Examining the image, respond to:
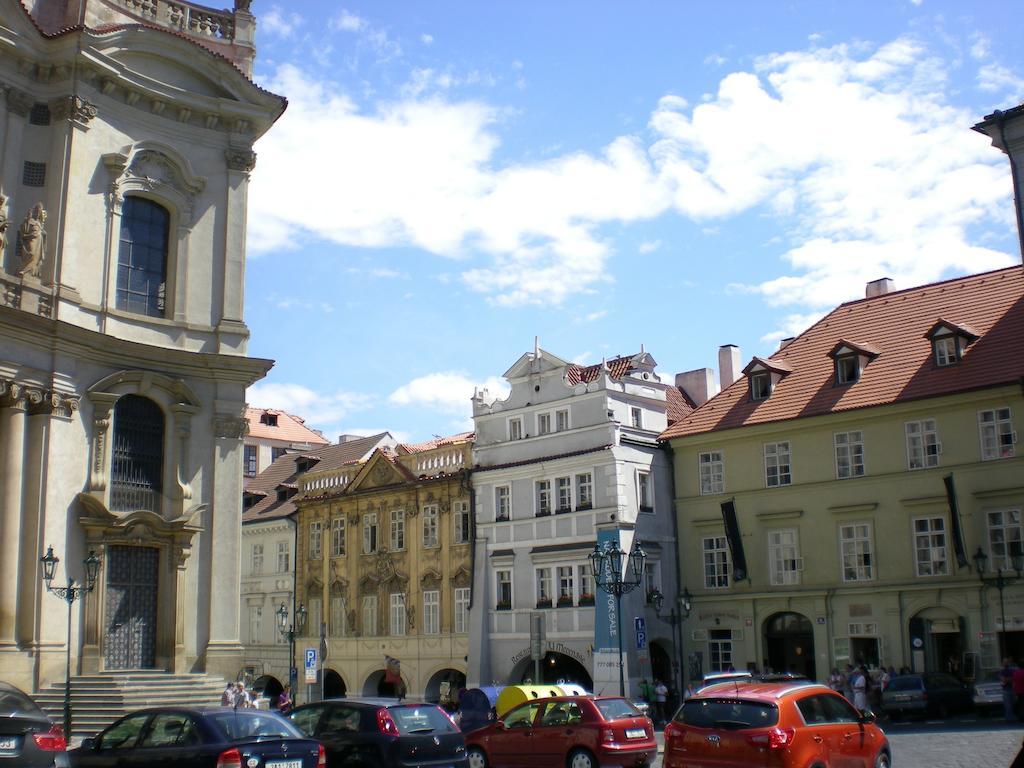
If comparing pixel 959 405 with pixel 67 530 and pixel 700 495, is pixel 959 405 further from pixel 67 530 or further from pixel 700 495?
pixel 67 530

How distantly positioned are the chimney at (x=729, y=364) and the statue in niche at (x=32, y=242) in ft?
99.5

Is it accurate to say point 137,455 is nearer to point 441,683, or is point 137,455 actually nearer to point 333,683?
point 441,683

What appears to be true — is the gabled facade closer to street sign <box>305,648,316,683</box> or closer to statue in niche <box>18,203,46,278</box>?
street sign <box>305,648,316,683</box>

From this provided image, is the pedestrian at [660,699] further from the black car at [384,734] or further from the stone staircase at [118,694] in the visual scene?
the black car at [384,734]

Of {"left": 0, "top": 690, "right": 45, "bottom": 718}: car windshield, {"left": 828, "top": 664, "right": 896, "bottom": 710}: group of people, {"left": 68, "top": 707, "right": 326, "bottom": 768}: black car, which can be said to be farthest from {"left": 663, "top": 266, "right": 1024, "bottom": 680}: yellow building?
{"left": 0, "top": 690, "right": 45, "bottom": 718}: car windshield

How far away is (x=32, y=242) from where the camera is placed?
2614 centimetres

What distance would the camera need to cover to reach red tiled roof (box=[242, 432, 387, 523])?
59.3 meters

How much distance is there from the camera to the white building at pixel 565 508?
4278 centimetres

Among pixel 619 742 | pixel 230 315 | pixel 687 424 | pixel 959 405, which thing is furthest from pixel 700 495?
pixel 619 742

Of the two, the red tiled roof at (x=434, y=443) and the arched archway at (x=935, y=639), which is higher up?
the red tiled roof at (x=434, y=443)

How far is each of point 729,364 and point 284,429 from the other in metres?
40.8

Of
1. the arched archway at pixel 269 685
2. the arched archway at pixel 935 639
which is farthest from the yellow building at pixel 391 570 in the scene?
the arched archway at pixel 935 639

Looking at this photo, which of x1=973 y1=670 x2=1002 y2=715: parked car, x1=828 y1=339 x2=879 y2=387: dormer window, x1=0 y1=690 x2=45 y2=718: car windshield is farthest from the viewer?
x1=828 y1=339 x2=879 y2=387: dormer window

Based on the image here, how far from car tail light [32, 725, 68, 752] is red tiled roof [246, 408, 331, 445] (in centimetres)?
6533
